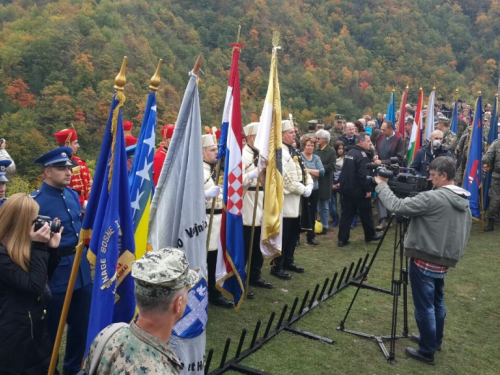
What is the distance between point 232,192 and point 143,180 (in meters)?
1.45

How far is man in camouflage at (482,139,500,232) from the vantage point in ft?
32.9

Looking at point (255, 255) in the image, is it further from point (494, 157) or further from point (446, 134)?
point (446, 134)

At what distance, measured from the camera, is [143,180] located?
12.4 ft

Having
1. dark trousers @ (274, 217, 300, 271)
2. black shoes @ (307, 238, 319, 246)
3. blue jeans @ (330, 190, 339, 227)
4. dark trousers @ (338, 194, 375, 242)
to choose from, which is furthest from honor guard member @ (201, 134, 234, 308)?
blue jeans @ (330, 190, 339, 227)

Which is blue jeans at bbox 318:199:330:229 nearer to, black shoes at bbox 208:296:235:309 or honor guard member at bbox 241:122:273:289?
honor guard member at bbox 241:122:273:289

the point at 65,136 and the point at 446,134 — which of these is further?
the point at 446,134

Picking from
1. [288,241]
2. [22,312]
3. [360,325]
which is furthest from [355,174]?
[22,312]

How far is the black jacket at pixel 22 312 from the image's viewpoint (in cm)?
307

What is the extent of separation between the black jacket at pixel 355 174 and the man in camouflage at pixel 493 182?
331 centimetres

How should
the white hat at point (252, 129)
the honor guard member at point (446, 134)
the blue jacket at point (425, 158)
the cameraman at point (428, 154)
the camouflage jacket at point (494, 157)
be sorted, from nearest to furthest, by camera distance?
the white hat at point (252, 129) < the cameraman at point (428, 154) < the blue jacket at point (425, 158) < the camouflage jacket at point (494, 157) < the honor guard member at point (446, 134)

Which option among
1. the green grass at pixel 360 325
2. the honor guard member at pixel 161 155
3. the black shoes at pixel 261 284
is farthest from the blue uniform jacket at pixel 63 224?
the black shoes at pixel 261 284

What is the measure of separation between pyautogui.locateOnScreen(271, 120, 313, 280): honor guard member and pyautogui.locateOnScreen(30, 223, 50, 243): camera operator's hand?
4028 millimetres

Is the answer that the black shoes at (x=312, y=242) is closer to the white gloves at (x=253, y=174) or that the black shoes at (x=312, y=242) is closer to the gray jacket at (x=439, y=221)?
the white gloves at (x=253, y=174)

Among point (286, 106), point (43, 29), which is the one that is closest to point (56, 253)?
point (43, 29)
